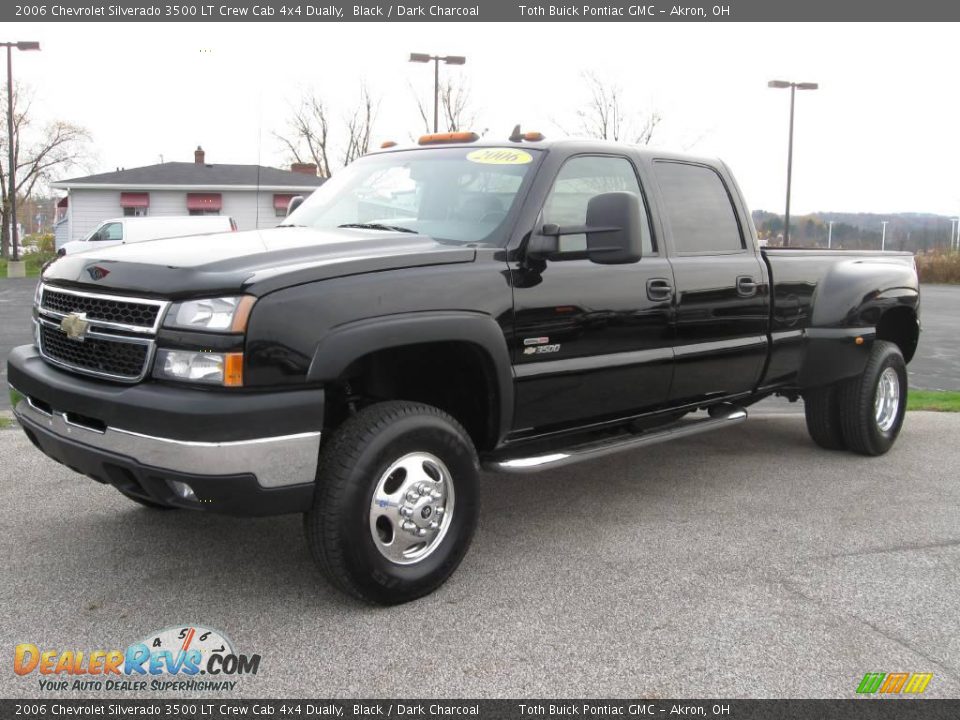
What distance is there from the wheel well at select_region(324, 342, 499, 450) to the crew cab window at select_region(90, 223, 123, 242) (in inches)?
986

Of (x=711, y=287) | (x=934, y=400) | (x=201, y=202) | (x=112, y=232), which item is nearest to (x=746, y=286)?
(x=711, y=287)

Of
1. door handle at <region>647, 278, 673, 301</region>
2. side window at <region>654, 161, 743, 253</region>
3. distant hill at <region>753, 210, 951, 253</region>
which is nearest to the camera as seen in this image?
door handle at <region>647, 278, 673, 301</region>

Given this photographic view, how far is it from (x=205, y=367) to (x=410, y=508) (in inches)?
38.6

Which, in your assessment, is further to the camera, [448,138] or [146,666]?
[448,138]

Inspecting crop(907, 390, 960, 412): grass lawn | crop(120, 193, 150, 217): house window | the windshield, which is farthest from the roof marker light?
crop(120, 193, 150, 217): house window

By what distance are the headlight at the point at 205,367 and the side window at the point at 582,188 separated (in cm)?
170

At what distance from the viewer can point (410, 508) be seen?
361 cm

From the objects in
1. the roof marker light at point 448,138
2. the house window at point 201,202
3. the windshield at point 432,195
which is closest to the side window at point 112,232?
the house window at point 201,202

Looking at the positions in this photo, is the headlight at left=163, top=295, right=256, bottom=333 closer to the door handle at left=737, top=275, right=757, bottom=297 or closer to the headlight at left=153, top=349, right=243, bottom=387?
the headlight at left=153, top=349, right=243, bottom=387

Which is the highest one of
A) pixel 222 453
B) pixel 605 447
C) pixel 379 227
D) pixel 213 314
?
pixel 379 227

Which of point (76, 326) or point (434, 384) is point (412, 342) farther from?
point (76, 326)

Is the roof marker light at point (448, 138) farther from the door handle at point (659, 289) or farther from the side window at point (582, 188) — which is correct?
the door handle at point (659, 289)

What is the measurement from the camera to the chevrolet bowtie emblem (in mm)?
3535

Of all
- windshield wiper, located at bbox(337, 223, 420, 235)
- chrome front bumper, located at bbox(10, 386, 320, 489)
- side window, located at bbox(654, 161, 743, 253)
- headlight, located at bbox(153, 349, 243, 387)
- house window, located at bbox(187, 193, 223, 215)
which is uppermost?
house window, located at bbox(187, 193, 223, 215)
